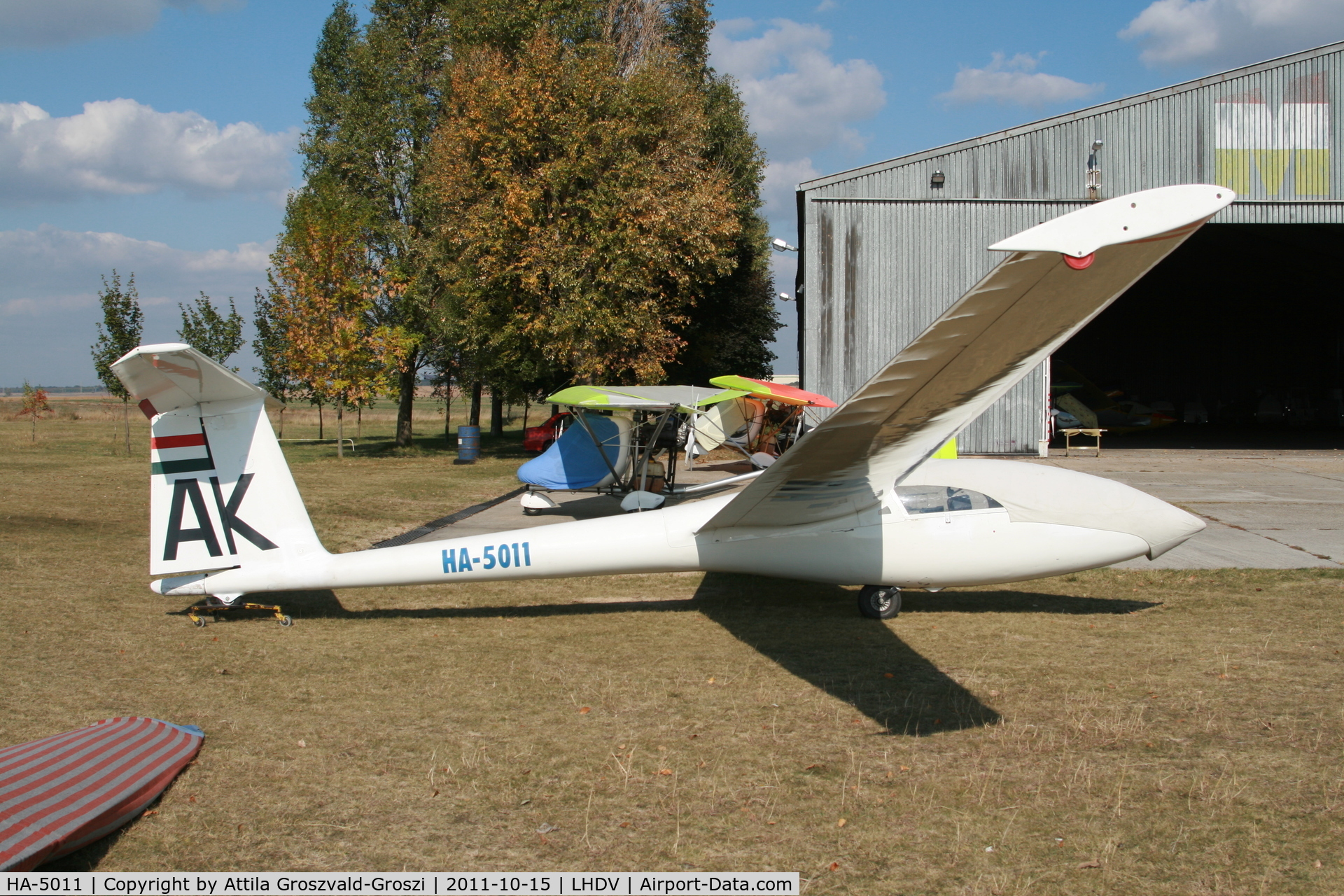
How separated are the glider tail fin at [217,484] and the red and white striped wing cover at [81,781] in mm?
2400

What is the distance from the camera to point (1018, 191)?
2467 centimetres

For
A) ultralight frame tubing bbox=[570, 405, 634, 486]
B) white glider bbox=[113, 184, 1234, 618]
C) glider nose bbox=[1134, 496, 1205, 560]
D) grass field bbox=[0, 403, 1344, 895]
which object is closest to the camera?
grass field bbox=[0, 403, 1344, 895]

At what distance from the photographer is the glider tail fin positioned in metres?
7.04

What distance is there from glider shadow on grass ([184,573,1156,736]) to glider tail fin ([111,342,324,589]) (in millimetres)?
1007

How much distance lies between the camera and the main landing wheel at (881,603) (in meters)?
7.94

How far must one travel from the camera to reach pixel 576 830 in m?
3.96

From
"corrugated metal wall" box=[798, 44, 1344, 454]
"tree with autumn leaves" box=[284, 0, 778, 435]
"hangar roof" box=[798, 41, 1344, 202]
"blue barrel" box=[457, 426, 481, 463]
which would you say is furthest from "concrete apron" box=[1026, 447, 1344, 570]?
"blue barrel" box=[457, 426, 481, 463]

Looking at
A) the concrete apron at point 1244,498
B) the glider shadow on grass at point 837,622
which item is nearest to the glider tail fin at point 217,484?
the glider shadow on grass at point 837,622

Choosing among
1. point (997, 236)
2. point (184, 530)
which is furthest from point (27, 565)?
point (997, 236)

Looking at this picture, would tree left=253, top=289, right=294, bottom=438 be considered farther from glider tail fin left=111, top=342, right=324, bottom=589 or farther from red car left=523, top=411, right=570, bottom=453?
glider tail fin left=111, top=342, right=324, bottom=589

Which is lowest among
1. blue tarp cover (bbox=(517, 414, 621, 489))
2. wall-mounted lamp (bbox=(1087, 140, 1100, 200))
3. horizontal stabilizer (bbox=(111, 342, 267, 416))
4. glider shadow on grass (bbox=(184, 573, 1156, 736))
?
glider shadow on grass (bbox=(184, 573, 1156, 736))

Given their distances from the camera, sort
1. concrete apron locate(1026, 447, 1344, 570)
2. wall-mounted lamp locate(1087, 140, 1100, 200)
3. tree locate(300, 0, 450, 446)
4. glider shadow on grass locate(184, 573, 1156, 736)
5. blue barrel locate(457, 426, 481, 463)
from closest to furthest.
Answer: glider shadow on grass locate(184, 573, 1156, 736)
concrete apron locate(1026, 447, 1344, 570)
wall-mounted lamp locate(1087, 140, 1100, 200)
blue barrel locate(457, 426, 481, 463)
tree locate(300, 0, 450, 446)

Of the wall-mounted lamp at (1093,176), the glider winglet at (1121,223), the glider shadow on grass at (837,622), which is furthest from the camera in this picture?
the wall-mounted lamp at (1093,176)

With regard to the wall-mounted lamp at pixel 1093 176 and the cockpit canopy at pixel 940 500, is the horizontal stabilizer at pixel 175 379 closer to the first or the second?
the cockpit canopy at pixel 940 500
